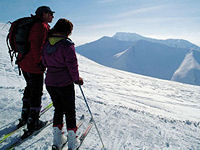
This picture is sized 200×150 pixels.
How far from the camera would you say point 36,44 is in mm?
2350

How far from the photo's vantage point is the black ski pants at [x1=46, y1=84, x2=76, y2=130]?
7.29 feet

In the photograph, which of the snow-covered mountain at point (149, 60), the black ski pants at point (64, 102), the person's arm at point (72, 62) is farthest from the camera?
the snow-covered mountain at point (149, 60)

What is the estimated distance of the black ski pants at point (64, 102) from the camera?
222cm

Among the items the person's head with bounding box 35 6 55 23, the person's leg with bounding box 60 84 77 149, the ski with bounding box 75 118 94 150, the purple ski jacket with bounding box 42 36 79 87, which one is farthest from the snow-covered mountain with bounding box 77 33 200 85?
the purple ski jacket with bounding box 42 36 79 87

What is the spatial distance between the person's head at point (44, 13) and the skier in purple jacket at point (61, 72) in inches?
23.8

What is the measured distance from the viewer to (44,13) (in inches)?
98.4

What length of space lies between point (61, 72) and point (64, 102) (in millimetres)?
490

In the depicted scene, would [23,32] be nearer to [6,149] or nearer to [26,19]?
[26,19]

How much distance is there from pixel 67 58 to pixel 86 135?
1.83 metres

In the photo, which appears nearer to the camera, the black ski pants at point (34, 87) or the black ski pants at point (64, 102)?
the black ski pants at point (64, 102)

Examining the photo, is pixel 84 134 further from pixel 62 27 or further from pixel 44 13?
pixel 44 13

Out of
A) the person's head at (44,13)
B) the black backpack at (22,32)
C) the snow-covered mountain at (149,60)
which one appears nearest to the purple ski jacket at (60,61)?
the black backpack at (22,32)

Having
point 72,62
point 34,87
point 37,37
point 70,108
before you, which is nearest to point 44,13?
point 37,37

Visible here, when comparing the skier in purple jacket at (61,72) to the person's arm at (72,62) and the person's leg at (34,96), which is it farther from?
the person's leg at (34,96)
